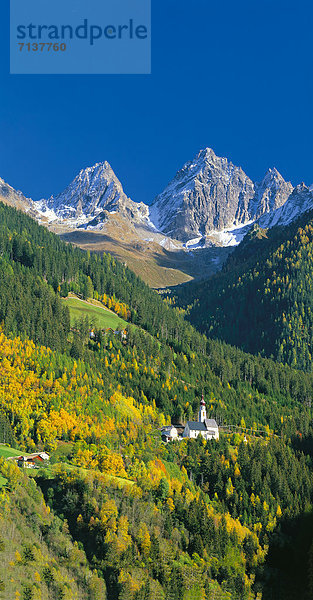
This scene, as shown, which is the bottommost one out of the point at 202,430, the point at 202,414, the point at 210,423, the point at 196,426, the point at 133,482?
the point at 133,482

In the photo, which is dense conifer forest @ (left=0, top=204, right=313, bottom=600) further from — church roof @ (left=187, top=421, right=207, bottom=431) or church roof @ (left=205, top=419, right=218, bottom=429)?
church roof @ (left=187, top=421, right=207, bottom=431)

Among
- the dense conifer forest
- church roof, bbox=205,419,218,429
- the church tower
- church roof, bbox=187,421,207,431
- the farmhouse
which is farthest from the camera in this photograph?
the church tower

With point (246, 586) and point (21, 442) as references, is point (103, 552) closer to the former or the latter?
point (246, 586)

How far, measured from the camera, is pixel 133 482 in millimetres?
114750

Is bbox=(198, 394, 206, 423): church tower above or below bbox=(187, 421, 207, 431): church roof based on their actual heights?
above

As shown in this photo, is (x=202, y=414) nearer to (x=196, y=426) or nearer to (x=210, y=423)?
(x=210, y=423)

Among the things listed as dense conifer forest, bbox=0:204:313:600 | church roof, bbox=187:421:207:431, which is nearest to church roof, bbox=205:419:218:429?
church roof, bbox=187:421:207:431

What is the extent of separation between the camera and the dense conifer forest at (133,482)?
8719 cm

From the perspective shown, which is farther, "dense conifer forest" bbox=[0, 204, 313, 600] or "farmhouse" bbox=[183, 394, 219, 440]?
"farmhouse" bbox=[183, 394, 219, 440]

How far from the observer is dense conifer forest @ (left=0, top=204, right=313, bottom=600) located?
286ft

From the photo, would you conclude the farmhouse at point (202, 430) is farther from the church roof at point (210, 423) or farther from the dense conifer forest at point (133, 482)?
the dense conifer forest at point (133, 482)

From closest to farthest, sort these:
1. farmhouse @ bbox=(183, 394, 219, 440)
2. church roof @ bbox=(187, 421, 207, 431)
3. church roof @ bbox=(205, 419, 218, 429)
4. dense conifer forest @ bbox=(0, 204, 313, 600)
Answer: dense conifer forest @ bbox=(0, 204, 313, 600) → farmhouse @ bbox=(183, 394, 219, 440) → church roof @ bbox=(187, 421, 207, 431) → church roof @ bbox=(205, 419, 218, 429)

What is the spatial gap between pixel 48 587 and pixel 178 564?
2746 centimetres

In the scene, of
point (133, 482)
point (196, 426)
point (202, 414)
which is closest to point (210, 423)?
point (196, 426)
